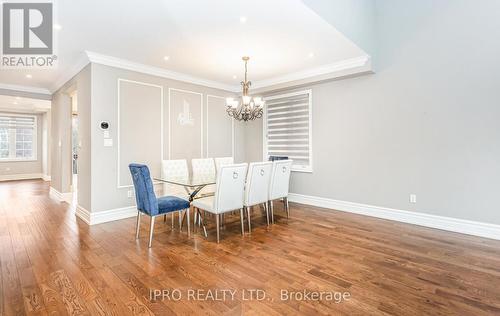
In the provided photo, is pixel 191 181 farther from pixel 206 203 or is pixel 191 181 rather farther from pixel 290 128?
pixel 290 128

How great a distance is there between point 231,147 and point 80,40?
356 cm

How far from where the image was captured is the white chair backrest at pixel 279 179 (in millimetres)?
4017

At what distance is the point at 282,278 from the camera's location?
234cm

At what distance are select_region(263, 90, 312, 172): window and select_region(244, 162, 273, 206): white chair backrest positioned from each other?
Answer: 5.41ft


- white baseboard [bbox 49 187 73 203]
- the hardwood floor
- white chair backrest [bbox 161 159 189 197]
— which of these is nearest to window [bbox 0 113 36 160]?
white baseboard [bbox 49 187 73 203]

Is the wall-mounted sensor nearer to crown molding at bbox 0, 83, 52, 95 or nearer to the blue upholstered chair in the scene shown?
the blue upholstered chair

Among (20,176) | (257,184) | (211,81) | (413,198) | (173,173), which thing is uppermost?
(211,81)

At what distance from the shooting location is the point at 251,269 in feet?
8.23

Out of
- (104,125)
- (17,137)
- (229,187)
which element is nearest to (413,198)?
(229,187)

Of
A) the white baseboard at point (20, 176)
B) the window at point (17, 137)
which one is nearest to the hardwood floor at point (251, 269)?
the white baseboard at point (20, 176)

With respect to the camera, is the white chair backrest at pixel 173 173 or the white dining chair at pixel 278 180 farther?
the white chair backrest at pixel 173 173

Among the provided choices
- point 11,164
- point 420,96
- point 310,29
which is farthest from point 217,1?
point 11,164

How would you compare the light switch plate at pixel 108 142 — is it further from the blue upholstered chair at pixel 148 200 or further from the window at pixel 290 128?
the window at pixel 290 128

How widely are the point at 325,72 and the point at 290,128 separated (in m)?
Result: 1.39
